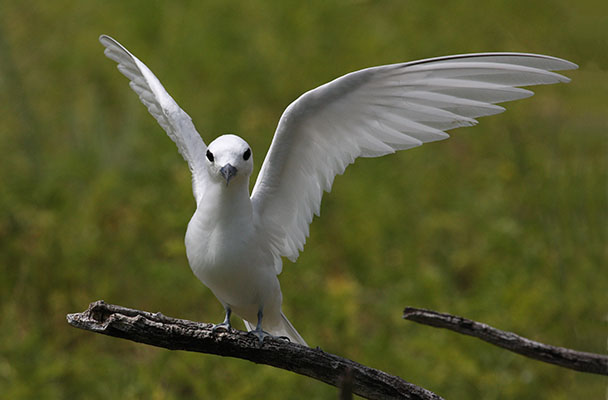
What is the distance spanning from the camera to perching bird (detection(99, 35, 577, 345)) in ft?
9.52

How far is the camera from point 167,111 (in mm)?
3607

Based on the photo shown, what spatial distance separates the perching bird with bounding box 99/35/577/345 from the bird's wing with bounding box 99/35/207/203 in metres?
0.02

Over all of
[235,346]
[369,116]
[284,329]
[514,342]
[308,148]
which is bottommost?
[235,346]

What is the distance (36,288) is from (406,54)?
5390mm

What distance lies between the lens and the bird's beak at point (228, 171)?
2822 mm

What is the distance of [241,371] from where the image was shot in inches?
190

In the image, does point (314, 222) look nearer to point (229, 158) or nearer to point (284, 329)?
point (284, 329)

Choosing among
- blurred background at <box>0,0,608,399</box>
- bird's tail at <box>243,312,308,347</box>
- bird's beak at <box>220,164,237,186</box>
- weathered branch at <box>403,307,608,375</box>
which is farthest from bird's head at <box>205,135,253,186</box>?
blurred background at <box>0,0,608,399</box>

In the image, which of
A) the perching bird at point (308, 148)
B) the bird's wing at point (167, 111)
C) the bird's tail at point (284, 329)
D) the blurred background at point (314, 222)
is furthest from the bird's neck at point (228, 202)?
the blurred background at point (314, 222)

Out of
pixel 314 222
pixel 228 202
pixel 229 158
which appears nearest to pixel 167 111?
pixel 228 202

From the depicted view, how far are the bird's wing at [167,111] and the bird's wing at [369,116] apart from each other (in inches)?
14.8

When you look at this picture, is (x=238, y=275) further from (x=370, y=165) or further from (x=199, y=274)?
(x=370, y=165)

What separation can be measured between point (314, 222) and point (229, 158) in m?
4.32

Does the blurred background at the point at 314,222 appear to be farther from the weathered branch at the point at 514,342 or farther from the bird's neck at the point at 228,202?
the bird's neck at the point at 228,202
